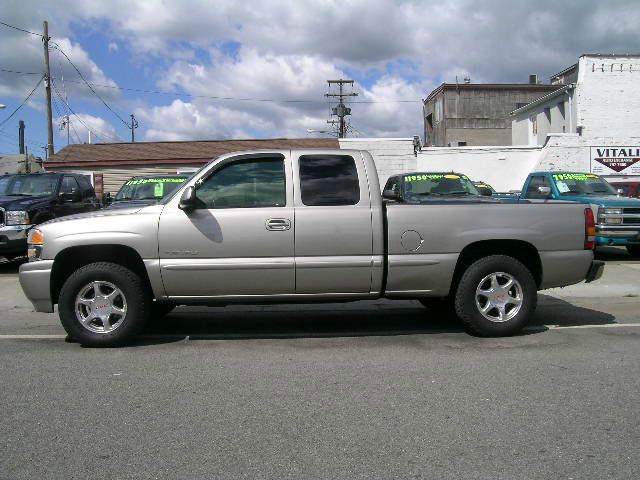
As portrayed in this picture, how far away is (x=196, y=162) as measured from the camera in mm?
25984

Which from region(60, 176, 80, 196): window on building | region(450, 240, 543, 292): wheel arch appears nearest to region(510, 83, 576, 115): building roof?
region(60, 176, 80, 196): window on building

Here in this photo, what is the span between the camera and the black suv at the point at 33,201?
1060 centimetres

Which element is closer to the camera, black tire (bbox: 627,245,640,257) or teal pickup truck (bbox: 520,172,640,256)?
teal pickup truck (bbox: 520,172,640,256)

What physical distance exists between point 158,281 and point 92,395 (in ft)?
4.69

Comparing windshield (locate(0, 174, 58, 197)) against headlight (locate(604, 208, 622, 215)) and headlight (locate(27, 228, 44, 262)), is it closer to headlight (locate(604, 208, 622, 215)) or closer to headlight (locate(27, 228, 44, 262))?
headlight (locate(27, 228, 44, 262))

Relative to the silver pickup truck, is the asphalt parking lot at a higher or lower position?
lower

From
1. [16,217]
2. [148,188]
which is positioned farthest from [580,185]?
[16,217]

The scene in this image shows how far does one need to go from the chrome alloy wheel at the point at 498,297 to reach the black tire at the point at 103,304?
3352 millimetres

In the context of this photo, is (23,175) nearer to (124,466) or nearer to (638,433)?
(124,466)

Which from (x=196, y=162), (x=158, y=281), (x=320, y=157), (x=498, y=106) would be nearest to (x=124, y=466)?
(x=158, y=281)

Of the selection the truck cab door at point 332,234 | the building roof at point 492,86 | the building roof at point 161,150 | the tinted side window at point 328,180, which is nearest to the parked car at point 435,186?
the tinted side window at point 328,180

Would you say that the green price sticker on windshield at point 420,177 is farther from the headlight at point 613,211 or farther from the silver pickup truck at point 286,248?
the silver pickup truck at point 286,248

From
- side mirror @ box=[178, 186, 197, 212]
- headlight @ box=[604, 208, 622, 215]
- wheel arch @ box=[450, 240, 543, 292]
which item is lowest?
wheel arch @ box=[450, 240, 543, 292]

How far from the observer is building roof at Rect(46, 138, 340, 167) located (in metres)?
26.1
